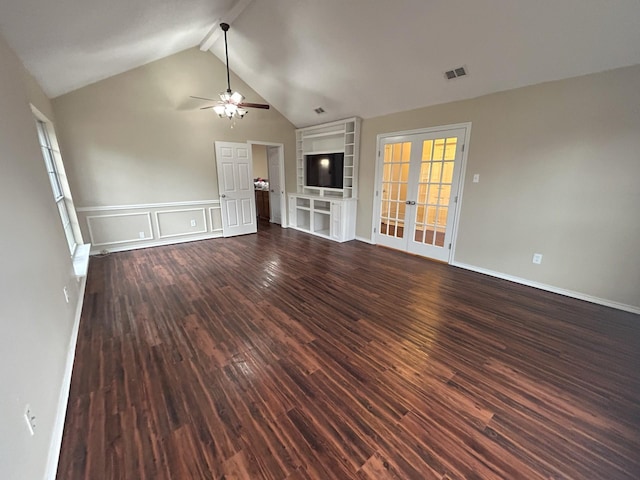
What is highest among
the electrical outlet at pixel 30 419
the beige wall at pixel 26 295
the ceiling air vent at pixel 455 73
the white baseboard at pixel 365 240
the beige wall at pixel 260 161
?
the ceiling air vent at pixel 455 73

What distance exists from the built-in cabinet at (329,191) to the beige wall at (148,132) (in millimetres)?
1519

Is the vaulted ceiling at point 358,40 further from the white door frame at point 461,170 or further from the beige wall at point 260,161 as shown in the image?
the beige wall at point 260,161

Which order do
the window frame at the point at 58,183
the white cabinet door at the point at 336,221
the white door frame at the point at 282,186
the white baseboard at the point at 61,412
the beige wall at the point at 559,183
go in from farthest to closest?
the white door frame at the point at 282,186, the white cabinet door at the point at 336,221, the window frame at the point at 58,183, the beige wall at the point at 559,183, the white baseboard at the point at 61,412

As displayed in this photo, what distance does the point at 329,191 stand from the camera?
607 cm

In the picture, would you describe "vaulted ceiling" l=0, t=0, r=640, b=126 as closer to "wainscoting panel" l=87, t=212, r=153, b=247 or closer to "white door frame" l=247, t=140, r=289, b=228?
"white door frame" l=247, t=140, r=289, b=228

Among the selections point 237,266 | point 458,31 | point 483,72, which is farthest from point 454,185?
point 237,266

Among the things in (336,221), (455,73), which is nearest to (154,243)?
(336,221)

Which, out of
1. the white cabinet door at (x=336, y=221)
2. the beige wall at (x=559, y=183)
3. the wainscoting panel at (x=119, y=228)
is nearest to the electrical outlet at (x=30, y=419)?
the wainscoting panel at (x=119, y=228)

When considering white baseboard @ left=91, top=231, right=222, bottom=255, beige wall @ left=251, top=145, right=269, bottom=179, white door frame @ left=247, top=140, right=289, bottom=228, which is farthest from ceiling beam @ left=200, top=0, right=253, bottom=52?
beige wall @ left=251, top=145, right=269, bottom=179

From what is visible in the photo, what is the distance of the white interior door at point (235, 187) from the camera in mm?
5480

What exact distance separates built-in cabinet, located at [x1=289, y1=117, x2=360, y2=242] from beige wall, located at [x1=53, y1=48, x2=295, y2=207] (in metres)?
1.52

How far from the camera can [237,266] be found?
400 centimetres

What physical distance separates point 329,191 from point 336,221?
0.97 metres

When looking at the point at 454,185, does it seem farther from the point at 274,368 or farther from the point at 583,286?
the point at 274,368
